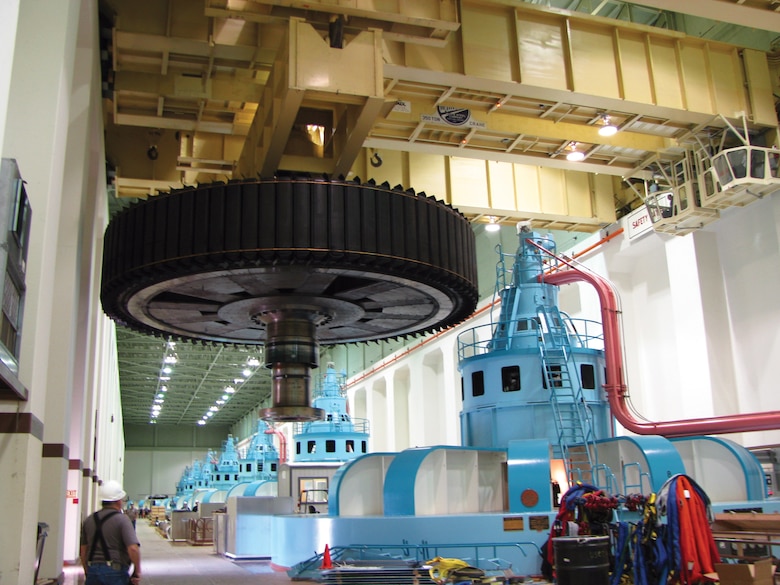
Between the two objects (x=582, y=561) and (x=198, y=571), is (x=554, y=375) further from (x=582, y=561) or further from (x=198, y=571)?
(x=582, y=561)

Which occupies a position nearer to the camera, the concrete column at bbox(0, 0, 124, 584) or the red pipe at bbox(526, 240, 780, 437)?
the concrete column at bbox(0, 0, 124, 584)

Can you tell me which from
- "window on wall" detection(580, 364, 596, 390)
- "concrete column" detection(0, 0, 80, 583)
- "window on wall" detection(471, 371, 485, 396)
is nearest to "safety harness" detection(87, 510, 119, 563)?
"concrete column" detection(0, 0, 80, 583)

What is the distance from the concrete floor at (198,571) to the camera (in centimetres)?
1346

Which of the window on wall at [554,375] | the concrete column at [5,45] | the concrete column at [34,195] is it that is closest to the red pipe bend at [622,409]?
the window on wall at [554,375]

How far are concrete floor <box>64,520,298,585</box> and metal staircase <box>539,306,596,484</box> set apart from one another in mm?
5872

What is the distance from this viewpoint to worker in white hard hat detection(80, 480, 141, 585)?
6.18 metres

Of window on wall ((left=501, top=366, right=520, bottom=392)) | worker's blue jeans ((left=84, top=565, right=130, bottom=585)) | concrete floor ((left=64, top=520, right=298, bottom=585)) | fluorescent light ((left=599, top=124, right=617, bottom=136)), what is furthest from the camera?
window on wall ((left=501, top=366, right=520, bottom=392))

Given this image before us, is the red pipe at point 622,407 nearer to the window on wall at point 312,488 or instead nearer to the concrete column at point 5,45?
the window on wall at point 312,488

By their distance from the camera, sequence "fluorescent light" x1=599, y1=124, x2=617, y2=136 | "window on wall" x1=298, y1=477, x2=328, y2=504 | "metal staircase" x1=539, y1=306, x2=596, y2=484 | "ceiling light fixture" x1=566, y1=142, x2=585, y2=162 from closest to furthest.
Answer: "metal staircase" x1=539, y1=306, x2=596, y2=484 → "fluorescent light" x1=599, y1=124, x2=617, y2=136 → "ceiling light fixture" x1=566, y1=142, x2=585, y2=162 → "window on wall" x1=298, y1=477, x2=328, y2=504

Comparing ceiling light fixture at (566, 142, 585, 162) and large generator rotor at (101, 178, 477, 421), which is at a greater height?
ceiling light fixture at (566, 142, 585, 162)

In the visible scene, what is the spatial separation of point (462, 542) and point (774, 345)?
7.99 m

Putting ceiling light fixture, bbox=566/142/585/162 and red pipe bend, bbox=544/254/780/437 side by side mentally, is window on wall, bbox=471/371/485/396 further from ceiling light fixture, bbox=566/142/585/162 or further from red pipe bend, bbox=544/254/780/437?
ceiling light fixture, bbox=566/142/585/162

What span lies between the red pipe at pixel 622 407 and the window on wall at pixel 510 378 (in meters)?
1.87

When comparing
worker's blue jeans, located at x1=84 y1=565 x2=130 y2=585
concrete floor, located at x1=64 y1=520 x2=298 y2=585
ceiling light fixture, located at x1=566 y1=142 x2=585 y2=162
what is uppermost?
ceiling light fixture, located at x1=566 y1=142 x2=585 y2=162
